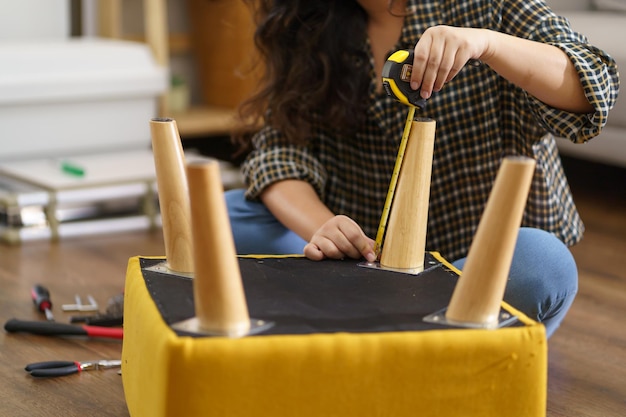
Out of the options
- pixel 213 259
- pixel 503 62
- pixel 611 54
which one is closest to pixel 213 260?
pixel 213 259

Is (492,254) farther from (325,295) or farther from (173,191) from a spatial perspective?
(173,191)

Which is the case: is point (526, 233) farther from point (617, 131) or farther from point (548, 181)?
point (617, 131)

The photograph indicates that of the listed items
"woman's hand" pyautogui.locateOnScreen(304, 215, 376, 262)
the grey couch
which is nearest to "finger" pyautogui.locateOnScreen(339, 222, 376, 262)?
"woman's hand" pyautogui.locateOnScreen(304, 215, 376, 262)

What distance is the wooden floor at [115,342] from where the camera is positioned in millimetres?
1143

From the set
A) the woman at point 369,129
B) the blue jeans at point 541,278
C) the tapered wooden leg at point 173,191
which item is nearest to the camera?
the tapered wooden leg at point 173,191

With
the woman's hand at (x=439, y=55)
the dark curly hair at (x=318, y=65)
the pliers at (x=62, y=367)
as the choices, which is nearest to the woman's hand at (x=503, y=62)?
the woman's hand at (x=439, y=55)

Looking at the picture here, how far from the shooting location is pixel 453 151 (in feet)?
4.32

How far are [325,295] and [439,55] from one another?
272 mm

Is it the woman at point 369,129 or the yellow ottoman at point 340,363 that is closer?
the yellow ottoman at point 340,363

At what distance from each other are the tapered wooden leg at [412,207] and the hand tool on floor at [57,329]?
51 cm

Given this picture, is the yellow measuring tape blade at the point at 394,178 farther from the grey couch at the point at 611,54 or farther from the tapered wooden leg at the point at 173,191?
the grey couch at the point at 611,54

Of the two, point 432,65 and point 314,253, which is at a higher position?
point 432,65

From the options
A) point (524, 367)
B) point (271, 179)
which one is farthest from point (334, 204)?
point (524, 367)

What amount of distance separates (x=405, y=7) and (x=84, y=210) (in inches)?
44.1
